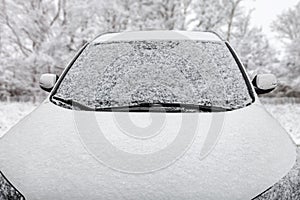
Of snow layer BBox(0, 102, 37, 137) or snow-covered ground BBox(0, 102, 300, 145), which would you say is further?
snow layer BBox(0, 102, 37, 137)

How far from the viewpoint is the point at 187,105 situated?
250cm

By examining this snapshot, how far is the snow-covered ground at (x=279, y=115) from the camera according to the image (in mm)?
9609

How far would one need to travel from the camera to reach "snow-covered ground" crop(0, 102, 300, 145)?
9.61 m

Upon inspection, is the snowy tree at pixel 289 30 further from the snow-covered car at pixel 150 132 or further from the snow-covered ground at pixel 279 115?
the snow-covered car at pixel 150 132

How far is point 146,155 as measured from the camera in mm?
1856

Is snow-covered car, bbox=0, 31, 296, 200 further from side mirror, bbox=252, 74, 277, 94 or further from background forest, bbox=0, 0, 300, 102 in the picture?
background forest, bbox=0, 0, 300, 102

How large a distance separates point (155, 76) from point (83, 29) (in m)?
15.2

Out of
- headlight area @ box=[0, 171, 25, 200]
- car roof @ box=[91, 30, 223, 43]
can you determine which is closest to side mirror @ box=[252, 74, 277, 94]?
car roof @ box=[91, 30, 223, 43]

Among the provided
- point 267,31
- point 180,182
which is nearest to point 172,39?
point 180,182

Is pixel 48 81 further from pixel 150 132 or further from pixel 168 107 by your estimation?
pixel 150 132

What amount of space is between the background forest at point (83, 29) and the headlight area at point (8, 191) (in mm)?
14270

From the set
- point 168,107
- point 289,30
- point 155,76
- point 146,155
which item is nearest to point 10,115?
point 155,76

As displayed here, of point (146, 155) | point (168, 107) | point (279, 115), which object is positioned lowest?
point (279, 115)

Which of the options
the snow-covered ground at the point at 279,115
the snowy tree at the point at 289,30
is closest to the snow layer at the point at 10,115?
the snow-covered ground at the point at 279,115
